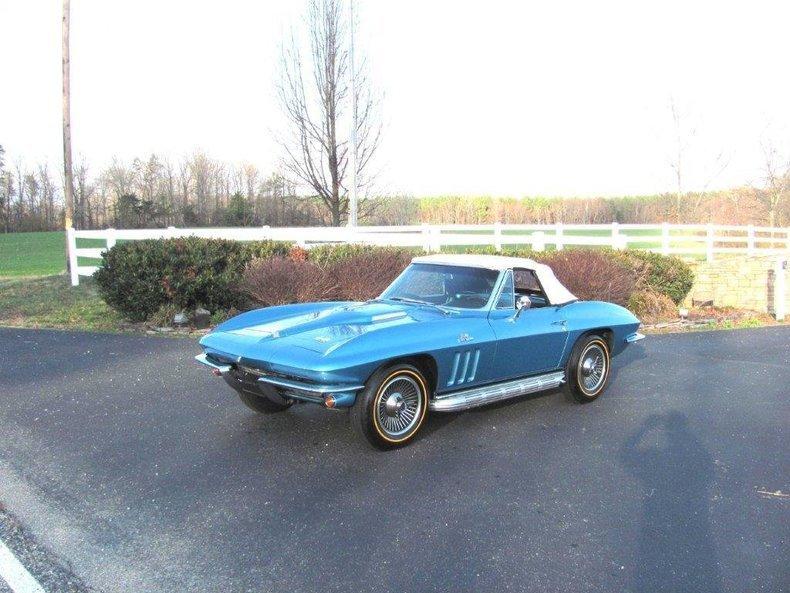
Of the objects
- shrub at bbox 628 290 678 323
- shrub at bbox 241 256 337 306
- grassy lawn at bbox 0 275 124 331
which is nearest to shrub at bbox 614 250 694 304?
shrub at bbox 628 290 678 323

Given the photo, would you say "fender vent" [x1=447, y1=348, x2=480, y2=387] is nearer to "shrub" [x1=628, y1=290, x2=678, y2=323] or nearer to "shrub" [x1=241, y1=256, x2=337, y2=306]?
"shrub" [x1=241, y1=256, x2=337, y2=306]

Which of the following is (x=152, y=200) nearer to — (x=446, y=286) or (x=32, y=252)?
(x=32, y=252)

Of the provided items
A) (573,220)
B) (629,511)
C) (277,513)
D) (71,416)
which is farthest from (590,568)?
(573,220)

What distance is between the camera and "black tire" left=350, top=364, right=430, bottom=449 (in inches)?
189

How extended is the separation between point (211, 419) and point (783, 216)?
3286 cm

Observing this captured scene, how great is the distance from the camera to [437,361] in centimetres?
520

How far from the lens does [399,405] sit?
5020mm

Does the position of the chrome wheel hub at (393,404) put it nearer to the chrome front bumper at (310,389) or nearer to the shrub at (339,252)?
the chrome front bumper at (310,389)

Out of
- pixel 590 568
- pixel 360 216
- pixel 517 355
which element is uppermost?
pixel 360 216

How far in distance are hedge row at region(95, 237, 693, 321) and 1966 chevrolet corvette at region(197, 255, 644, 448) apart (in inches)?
201

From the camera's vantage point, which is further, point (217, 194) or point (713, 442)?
point (217, 194)

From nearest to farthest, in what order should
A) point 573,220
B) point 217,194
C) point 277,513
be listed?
point 277,513
point 217,194
point 573,220

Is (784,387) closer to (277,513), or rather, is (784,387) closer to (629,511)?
(629,511)

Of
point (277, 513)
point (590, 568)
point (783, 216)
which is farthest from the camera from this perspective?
point (783, 216)
